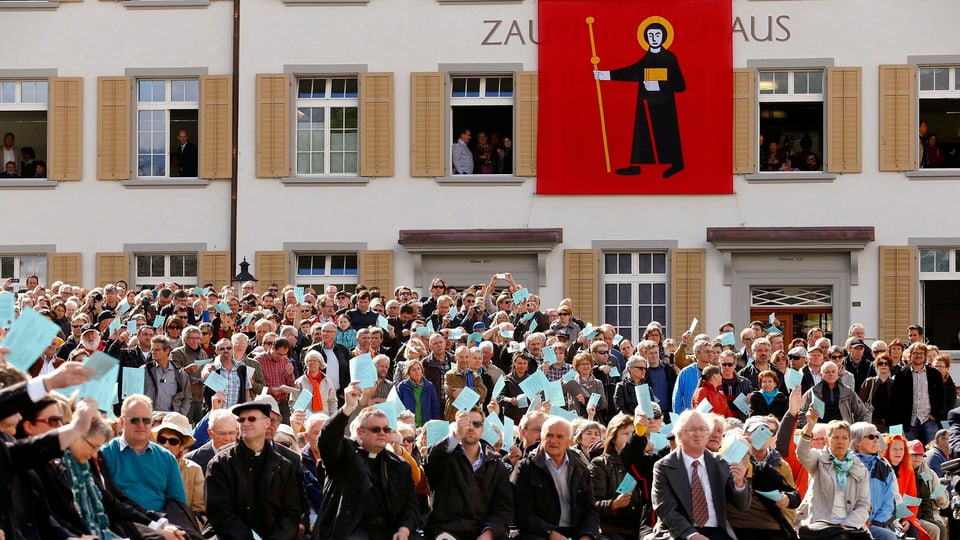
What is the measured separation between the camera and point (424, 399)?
54.3ft

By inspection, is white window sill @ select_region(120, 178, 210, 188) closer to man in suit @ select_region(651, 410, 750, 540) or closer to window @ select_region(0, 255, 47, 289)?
window @ select_region(0, 255, 47, 289)

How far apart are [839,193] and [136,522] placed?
19834mm

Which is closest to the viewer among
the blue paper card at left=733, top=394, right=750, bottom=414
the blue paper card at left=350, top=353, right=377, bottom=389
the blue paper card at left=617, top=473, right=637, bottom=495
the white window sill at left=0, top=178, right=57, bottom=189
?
the blue paper card at left=350, top=353, right=377, bottom=389

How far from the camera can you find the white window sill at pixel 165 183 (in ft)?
91.9

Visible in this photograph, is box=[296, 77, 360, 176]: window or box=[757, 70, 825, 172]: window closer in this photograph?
box=[757, 70, 825, 172]: window

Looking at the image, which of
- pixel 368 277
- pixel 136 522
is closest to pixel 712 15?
pixel 368 277

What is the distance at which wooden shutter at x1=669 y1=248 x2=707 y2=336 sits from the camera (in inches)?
1068

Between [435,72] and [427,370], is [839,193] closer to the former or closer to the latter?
[435,72]

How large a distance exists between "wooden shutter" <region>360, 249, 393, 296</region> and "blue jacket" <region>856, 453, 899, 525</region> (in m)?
15.4

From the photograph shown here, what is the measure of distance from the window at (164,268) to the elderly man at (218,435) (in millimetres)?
16960

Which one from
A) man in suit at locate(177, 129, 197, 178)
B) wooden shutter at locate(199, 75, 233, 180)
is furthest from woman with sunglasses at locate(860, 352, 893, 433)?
man in suit at locate(177, 129, 197, 178)

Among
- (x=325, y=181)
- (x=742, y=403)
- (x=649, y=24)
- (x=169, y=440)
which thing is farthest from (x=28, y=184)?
(x=169, y=440)

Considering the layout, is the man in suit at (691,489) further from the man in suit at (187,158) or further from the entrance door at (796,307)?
the man in suit at (187,158)

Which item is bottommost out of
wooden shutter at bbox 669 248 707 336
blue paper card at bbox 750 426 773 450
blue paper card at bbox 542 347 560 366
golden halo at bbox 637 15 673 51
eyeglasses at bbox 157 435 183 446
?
blue paper card at bbox 750 426 773 450
